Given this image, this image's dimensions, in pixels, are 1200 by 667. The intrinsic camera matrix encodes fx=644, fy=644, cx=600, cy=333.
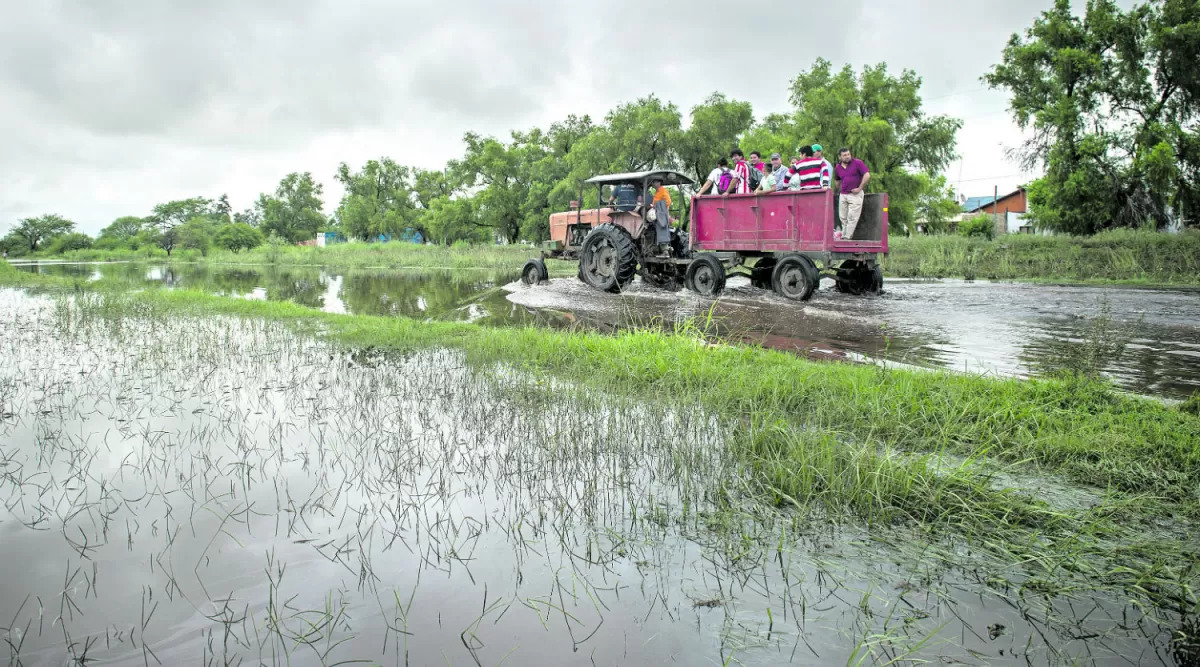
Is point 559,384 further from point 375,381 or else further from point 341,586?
point 341,586

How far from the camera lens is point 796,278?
1186cm

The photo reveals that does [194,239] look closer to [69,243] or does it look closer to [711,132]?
[69,243]

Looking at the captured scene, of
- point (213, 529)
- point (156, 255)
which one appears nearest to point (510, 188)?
point (156, 255)

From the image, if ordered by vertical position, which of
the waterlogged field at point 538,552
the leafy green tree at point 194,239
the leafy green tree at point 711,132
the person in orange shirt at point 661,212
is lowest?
the waterlogged field at point 538,552

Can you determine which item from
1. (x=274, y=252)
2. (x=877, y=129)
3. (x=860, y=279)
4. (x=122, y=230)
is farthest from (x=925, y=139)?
(x=122, y=230)

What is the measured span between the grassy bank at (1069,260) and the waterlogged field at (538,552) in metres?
17.1

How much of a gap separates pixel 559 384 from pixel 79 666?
3891 mm

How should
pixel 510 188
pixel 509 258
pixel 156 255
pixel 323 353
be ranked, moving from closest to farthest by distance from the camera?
pixel 323 353, pixel 509 258, pixel 510 188, pixel 156 255

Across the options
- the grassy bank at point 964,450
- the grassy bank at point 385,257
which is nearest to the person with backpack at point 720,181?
the grassy bank at point 964,450

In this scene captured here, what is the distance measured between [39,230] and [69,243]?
4407 millimetres

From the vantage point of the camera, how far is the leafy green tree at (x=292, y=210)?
3388 inches

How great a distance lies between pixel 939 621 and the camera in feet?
7.08

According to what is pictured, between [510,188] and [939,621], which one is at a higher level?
[510,188]

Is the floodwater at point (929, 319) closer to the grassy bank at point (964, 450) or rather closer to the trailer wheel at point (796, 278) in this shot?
the trailer wheel at point (796, 278)
